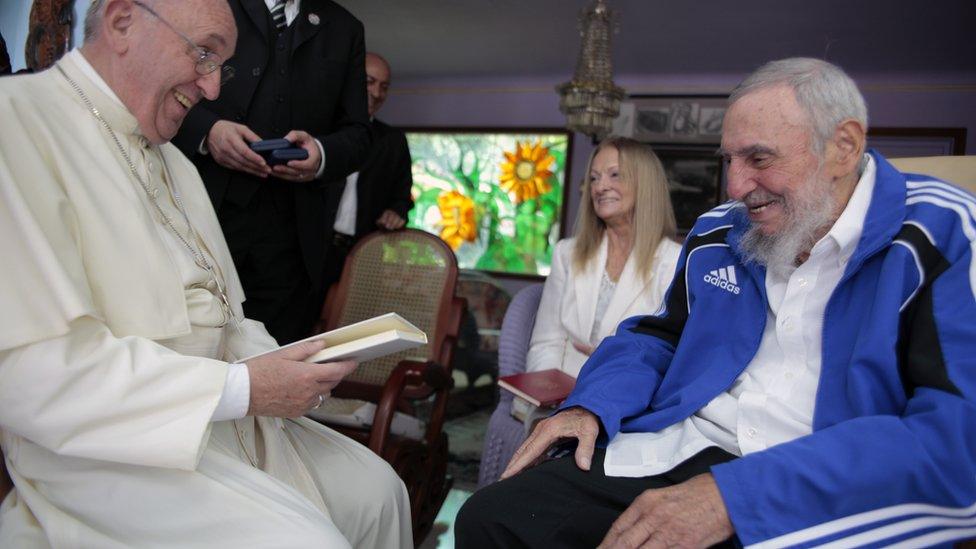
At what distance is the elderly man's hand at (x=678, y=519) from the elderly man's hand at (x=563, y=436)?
0.30 metres

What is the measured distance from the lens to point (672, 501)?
55.2 inches

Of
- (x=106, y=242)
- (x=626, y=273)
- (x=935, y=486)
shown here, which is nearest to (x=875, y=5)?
(x=626, y=273)

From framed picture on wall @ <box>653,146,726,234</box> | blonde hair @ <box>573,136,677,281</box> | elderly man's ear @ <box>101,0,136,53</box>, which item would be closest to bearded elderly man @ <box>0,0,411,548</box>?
elderly man's ear @ <box>101,0,136,53</box>

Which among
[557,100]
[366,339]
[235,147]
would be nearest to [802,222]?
[366,339]

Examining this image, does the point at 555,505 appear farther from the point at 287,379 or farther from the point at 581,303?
the point at 581,303

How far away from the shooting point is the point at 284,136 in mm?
2912

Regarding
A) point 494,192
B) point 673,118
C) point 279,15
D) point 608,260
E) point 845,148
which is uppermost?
point 673,118

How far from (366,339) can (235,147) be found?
1251 mm

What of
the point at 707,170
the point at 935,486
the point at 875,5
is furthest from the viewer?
the point at 707,170

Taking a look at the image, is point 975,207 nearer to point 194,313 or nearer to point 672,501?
point 672,501

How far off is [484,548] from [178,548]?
637mm

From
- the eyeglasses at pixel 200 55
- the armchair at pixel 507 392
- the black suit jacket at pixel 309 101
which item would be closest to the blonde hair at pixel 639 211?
the armchair at pixel 507 392

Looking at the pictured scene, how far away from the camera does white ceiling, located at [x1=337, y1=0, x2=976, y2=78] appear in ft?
20.9

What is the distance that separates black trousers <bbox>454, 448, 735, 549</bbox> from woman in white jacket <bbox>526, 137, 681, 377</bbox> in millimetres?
1354
